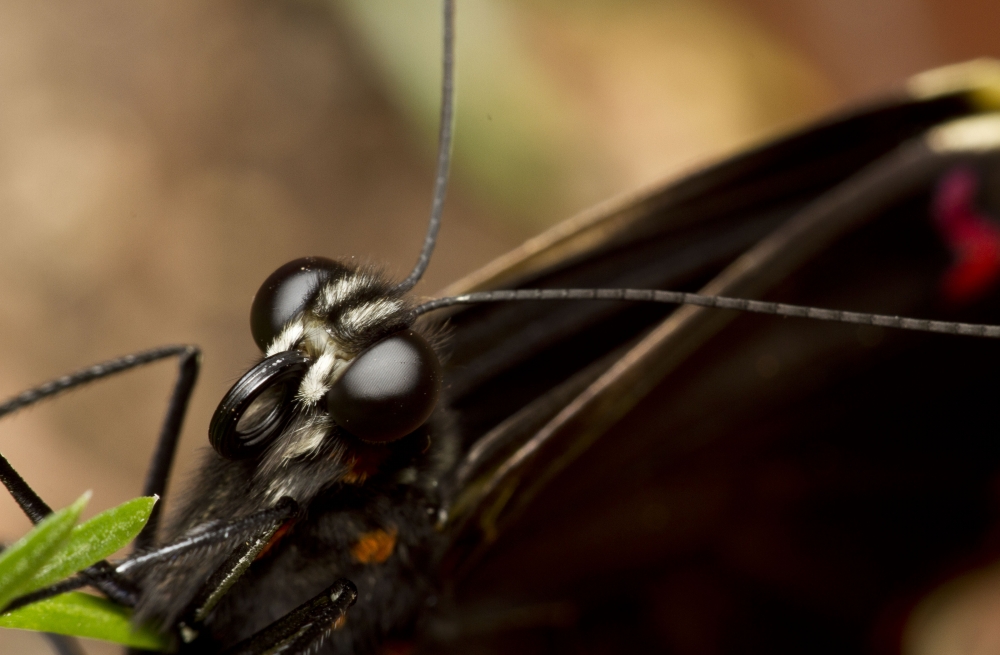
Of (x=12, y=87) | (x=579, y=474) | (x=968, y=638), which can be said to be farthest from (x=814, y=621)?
(x=12, y=87)

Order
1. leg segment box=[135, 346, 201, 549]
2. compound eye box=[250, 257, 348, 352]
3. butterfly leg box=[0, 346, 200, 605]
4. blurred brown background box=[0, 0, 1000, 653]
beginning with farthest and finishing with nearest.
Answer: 1. blurred brown background box=[0, 0, 1000, 653]
2. leg segment box=[135, 346, 201, 549]
3. compound eye box=[250, 257, 348, 352]
4. butterfly leg box=[0, 346, 200, 605]

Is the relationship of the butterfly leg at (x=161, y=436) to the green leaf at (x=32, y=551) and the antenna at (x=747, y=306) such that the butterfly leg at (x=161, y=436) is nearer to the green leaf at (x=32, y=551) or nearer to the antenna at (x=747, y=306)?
the green leaf at (x=32, y=551)

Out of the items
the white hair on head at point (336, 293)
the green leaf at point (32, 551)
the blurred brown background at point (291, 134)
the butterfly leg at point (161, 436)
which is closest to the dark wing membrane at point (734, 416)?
the white hair on head at point (336, 293)

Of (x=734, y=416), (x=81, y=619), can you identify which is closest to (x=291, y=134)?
(x=734, y=416)

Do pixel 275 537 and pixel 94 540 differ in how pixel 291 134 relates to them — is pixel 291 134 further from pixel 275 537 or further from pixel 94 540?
pixel 94 540

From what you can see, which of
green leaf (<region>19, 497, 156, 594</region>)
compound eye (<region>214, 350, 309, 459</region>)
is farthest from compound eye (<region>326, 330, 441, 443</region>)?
green leaf (<region>19, 497, 156, 594</region>)

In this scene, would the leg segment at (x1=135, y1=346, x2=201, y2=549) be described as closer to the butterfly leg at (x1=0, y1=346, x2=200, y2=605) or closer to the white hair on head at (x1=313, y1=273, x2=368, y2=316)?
the butterfly leg at (x1=0, y1=346, x2=200, y2=605)

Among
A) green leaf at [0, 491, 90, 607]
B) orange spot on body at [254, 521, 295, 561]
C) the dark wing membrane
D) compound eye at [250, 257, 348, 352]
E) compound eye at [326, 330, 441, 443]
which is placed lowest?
the dark wing membrane

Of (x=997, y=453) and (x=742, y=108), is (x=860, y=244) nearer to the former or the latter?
(x=997, y=453)
